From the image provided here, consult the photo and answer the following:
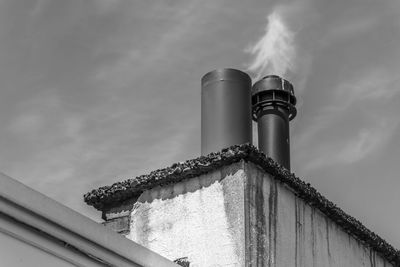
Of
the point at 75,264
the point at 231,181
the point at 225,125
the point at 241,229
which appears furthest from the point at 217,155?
the point at 75,264

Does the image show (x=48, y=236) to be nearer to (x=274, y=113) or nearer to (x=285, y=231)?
(x=285, y=231)

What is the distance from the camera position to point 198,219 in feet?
26.4

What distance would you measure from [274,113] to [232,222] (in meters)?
3.41

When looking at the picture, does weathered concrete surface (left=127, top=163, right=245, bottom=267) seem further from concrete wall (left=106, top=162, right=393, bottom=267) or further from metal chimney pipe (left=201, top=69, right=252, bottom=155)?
metal chimney pipe (left=201, top=69, right=252, bottom=155)

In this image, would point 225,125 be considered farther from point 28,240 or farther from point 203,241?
point 28,240

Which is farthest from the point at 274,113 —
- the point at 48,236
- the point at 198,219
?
the point at 48,236

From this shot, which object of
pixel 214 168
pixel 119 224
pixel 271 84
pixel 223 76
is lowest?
pixel 119 224

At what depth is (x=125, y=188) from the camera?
865 cm

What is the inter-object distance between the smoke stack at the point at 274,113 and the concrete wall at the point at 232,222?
6.73 ft

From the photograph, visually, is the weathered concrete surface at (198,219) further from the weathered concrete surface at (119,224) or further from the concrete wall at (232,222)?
the weathered concrete surface at (119,224)

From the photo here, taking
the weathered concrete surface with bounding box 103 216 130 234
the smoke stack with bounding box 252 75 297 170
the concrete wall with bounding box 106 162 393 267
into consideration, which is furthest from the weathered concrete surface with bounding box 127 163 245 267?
the smoke stack with bounding box 252 75 297 170

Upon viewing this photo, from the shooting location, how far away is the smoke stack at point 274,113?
1073cm

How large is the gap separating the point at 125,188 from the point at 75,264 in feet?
8.96

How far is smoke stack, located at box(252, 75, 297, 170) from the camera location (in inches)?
422
